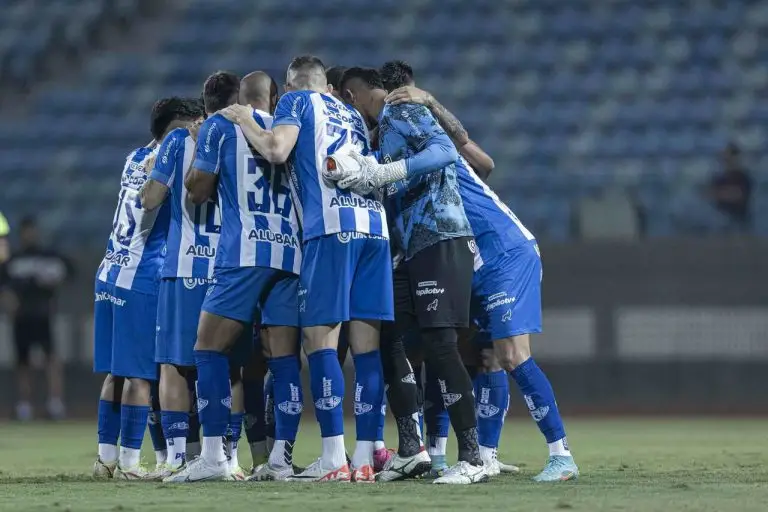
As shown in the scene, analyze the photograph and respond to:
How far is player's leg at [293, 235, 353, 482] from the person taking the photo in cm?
729

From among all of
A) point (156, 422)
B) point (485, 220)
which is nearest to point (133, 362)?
point (156, 422)

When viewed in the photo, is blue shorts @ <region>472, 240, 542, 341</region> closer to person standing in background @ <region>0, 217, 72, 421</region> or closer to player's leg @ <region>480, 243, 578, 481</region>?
player's leg @ <region>480, 243, 578, 481</region>

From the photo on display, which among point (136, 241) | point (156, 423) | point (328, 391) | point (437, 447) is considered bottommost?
point (437, 447)

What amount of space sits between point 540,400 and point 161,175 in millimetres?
2396

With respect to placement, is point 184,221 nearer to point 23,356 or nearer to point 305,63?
point 305,63

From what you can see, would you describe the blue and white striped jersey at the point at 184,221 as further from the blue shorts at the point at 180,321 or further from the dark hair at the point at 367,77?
the dark hair at the point at 367,77

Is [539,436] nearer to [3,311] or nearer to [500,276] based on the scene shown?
[500,276]

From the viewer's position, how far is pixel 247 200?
7492mm

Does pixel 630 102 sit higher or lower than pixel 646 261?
higher

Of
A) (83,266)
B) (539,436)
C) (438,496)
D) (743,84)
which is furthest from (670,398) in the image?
(438,496)

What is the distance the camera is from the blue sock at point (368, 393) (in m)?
7.41

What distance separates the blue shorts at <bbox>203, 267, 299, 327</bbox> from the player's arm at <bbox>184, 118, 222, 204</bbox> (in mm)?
486

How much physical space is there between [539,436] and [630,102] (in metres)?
7.59

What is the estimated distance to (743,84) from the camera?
1881cm
